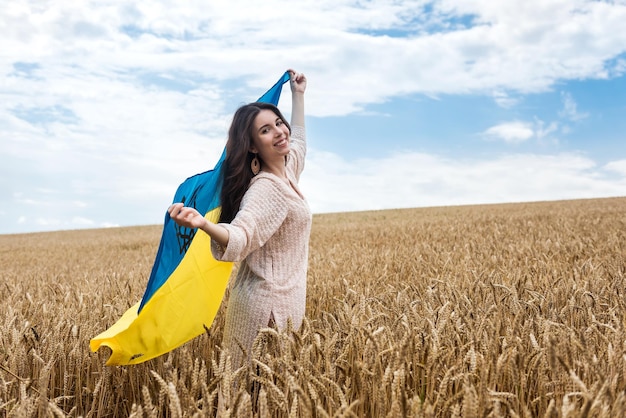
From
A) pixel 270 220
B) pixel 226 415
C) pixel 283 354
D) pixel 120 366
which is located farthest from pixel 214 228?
pixel 120 366

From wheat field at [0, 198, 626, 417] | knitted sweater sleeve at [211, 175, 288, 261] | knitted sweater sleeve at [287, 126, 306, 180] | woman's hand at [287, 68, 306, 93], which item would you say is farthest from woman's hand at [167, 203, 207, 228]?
woman's hand at [287, 68, 306, 93]

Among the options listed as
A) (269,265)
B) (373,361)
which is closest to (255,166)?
(269,265)

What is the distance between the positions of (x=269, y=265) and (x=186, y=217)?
654 millimetres

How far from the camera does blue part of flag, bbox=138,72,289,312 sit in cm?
299

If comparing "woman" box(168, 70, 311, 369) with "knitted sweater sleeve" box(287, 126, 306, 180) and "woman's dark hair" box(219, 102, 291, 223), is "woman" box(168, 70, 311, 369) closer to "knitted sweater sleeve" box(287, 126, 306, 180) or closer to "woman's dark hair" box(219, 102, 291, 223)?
"woman's dark hair" box(219, 102, 291, 223)

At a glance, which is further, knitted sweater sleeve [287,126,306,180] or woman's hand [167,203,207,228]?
knitted sweater sleeve [287,126,306,180]

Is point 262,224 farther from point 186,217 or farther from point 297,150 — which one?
point 297,150

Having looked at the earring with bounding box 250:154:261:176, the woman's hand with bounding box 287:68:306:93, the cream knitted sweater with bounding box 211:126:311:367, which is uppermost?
the woman's hand with bounding box 287:68:306:93

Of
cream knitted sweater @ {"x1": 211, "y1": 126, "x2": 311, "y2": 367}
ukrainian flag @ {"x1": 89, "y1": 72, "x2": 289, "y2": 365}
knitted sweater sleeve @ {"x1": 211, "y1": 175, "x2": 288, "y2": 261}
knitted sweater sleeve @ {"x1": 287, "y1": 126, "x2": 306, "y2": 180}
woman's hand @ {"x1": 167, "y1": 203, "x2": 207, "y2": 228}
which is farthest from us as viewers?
knitted sweater sleeve @ {"x1": 287, "y1": 126, "x2": 306, "y2": 180}

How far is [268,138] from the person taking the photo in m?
2.86

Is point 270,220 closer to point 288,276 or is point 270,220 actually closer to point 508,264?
point 288,276

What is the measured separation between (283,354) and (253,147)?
124 centimetres

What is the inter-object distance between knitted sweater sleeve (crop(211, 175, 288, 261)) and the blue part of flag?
1.27 feet

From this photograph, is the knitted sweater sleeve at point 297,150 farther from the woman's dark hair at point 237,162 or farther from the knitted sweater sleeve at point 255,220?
the knitted sweater sleeve at point 255,220
